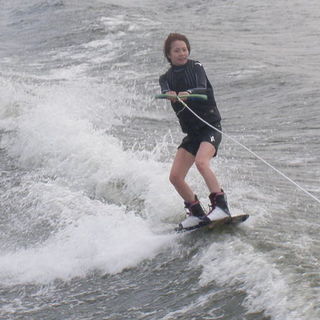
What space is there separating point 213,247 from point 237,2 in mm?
25260

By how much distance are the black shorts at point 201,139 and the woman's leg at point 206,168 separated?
98 mm

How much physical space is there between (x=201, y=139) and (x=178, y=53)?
0.89m

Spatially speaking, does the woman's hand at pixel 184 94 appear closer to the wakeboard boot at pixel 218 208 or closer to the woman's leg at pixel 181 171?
the woman's leg at pixel 181 171

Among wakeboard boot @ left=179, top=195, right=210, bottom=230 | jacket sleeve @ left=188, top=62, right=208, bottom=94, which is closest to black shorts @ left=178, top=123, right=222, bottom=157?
jacket sleeve @ left=188, top=62, right=208, bottom=94

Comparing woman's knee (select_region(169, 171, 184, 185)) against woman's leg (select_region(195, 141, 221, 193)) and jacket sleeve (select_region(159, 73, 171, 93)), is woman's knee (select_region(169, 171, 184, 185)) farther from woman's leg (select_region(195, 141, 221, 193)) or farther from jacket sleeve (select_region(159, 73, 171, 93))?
jacket sleeve (select_region(159, 73, 171, 93))

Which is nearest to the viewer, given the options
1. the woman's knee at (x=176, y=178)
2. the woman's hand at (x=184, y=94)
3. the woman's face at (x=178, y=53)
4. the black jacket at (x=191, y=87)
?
the woman's hand at (x=184, y=94)

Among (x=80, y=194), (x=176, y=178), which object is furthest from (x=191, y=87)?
(x=80, y=194)

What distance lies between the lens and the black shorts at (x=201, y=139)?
22.4 feet

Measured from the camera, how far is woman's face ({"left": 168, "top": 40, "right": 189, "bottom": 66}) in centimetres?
660

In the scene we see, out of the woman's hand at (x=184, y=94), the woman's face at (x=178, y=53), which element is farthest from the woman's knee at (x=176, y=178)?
the woman's face at (x=178, y=53)

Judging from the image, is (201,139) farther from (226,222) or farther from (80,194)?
(80,194)

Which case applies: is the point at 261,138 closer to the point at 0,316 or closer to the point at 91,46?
the point at 0,316

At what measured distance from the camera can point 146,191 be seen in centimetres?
847

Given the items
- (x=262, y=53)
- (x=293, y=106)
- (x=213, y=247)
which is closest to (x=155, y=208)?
(x=213, y=247)
